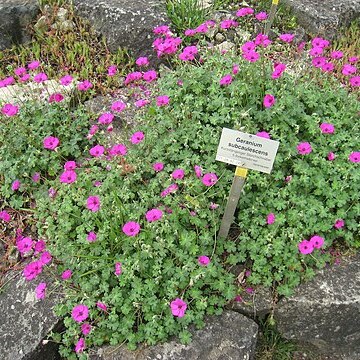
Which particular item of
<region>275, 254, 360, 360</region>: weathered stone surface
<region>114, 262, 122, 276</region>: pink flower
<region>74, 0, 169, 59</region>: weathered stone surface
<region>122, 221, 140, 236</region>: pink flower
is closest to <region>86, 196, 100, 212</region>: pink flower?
<region>122, 221, 140, 236</region>: pink flower

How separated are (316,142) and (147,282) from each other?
1538 millimetres

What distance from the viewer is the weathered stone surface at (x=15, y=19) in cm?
479

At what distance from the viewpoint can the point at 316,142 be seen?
3203mm

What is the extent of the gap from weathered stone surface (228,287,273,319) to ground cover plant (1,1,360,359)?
6 cm

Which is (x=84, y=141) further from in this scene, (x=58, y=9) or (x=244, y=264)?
(x=58, y=9)

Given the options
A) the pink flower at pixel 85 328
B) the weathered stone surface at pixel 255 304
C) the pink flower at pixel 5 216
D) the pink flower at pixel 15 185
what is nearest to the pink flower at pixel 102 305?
the pink flower at pixel 85 328

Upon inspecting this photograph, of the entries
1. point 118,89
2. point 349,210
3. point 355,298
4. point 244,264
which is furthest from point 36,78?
point 355,298

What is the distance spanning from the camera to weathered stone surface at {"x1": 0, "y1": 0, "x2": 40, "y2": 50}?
479 cm

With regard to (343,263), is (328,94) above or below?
above

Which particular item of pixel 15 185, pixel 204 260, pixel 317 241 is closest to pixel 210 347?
pixel 204 260

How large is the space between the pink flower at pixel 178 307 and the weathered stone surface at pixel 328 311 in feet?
2.25

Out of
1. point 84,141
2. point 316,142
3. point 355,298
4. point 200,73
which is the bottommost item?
point 355,298

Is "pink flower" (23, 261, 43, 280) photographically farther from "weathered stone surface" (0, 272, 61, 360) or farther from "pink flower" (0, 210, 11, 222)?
"pink flower" (0, 210, 11, 222)

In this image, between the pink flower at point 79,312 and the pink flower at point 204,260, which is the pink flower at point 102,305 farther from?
the pink flower at point 204,260
